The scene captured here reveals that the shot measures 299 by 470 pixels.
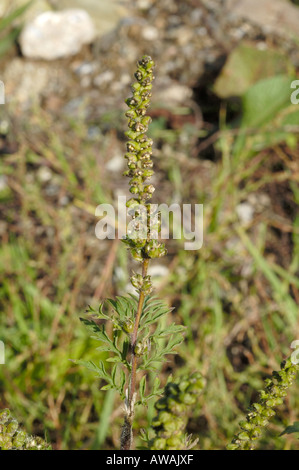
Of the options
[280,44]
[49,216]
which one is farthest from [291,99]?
[49,216]

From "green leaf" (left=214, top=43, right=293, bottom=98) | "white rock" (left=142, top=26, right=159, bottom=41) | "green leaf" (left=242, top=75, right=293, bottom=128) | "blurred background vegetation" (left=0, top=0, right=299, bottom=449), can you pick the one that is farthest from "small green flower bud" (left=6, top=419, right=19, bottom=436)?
"white rock" (left=142, top=26, right=159, bottom=41)

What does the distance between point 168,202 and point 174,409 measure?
2184 mm

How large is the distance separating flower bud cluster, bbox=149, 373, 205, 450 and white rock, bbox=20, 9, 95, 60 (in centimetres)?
336

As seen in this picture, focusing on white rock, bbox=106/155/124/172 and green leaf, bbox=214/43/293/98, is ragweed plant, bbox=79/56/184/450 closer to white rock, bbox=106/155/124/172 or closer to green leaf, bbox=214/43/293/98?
white rock, bbox=106/155/124/172

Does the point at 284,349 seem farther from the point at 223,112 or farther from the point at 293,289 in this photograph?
the point at 223,112

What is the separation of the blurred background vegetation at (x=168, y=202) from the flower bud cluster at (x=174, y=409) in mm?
1129

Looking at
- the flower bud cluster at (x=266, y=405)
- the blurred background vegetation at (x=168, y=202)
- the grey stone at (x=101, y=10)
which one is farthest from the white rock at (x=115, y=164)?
the flower bud cluster at (x=266, y=405)

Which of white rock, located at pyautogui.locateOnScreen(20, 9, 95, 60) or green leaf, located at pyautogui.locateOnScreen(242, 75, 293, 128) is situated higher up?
white rock, located at pyautogui.locateOnScreen(20, 9, 95, 60)

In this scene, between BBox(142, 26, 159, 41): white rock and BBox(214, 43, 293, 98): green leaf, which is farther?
BBox(142, 26, 159, 41): white rock

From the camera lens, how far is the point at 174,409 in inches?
26.5

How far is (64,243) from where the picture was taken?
2.51m

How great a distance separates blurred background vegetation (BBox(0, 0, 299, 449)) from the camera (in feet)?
6.91

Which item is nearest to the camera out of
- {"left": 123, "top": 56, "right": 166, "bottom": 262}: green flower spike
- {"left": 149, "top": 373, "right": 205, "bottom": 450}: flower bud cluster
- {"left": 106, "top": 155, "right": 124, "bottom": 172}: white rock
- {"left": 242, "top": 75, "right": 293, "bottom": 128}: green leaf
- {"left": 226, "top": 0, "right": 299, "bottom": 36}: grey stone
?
{"left": 149, "top": 373, "right": 205, "bottom": 450}: flower bud cluster
